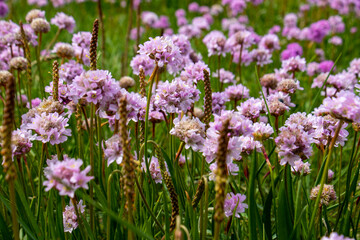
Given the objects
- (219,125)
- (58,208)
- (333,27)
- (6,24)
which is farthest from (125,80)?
(333,27)

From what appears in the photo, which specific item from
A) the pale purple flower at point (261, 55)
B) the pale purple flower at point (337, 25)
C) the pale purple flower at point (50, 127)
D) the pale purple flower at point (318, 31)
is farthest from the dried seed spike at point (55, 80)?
the pale purple flower at point (337, 25)

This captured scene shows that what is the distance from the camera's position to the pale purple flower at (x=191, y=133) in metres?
1.23

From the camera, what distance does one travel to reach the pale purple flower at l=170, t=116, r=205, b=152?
1.23m

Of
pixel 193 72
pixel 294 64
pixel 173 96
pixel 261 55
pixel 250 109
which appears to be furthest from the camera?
pixel 261 55

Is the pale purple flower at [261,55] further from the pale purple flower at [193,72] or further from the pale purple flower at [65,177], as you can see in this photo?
the pale purple flower at [65,177]

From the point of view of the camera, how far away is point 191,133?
122 centimetres

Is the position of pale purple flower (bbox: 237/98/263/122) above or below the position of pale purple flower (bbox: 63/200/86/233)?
above

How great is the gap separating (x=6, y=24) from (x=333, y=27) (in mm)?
3649

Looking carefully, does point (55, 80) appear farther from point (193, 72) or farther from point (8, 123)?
point (193, 72)

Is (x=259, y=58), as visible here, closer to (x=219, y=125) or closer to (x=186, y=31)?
(x=186, y=31)

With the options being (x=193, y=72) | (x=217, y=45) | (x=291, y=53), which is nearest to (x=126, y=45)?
(x=217, y=45)

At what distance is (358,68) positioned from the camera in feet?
8.31

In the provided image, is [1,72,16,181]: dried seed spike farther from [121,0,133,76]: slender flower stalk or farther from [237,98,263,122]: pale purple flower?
[121,0,133,76]: slender flower stalk

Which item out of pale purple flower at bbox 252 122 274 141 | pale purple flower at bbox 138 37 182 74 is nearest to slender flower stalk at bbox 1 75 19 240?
pale purple flower at bbox 138 37 182 74
